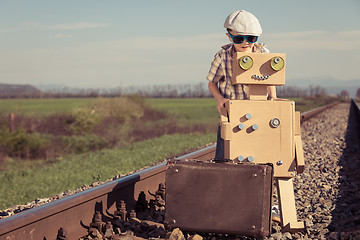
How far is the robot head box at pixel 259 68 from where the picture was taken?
161 inches

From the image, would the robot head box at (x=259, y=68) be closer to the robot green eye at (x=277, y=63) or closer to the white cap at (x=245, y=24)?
the robot green eye at (x=277, y=63)

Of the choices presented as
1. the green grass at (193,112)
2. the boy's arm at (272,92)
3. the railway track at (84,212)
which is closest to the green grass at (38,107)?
the green grass at (193,112)

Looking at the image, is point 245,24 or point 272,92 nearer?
point 245,24

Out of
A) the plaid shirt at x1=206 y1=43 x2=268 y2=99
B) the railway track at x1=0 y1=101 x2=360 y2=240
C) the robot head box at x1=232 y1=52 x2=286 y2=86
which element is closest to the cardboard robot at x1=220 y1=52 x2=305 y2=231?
the robot head box at x1=232 y1=52 x2=286 y2=86

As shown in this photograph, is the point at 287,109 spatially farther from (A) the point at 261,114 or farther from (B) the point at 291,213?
(B) the point at 291,213

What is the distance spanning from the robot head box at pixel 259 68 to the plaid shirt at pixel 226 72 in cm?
23

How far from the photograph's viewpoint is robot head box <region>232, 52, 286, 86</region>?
4.09m

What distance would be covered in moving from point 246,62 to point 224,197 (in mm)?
1193

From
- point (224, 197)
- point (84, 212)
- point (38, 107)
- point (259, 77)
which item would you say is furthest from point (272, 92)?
point (38, 107)

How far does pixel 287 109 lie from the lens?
4055mm

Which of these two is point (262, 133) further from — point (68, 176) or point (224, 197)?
point (68, 176)

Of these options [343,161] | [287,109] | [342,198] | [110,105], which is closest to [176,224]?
[287,109]

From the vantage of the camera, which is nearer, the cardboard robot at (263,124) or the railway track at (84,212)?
the railway track at (84,212)

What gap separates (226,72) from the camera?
14.5ft
